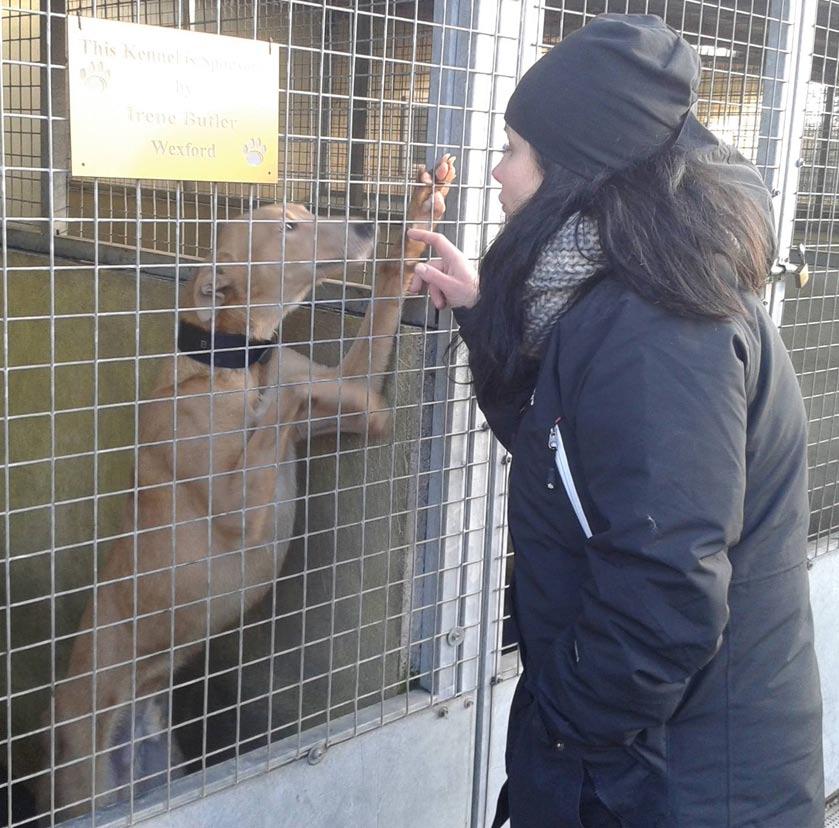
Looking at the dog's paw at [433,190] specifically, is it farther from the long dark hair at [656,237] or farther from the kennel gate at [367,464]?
the long dark hair at [656,237]

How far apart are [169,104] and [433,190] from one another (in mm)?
682

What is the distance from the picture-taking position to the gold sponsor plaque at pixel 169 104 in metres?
1.69

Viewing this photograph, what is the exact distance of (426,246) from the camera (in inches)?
94.8

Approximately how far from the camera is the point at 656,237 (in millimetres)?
1466

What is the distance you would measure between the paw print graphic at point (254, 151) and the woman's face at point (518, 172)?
54 cm

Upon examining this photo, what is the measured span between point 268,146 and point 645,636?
3.91ft

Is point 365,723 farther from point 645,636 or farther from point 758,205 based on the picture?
point 758,205

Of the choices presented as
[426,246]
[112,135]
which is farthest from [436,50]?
[112,135]

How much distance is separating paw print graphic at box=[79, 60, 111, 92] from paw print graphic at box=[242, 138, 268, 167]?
300 mm

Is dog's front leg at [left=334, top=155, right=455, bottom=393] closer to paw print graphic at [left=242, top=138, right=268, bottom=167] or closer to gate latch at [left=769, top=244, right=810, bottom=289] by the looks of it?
paw print graphic at [left=242, top=138, right=268, bottom=167]

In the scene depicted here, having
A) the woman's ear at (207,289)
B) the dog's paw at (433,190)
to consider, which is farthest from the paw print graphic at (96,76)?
the woman's ear at (207,289)

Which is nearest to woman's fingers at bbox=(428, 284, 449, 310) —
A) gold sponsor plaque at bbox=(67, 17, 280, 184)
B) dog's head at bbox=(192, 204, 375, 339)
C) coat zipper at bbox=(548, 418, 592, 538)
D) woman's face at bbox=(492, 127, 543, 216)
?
dog's head at bbox=(192, 204, 375, 339)

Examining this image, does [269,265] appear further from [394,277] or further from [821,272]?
[821,272]

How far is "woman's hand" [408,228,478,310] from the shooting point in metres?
2.11
